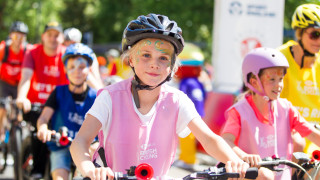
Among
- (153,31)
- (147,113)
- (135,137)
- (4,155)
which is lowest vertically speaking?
(4,155)

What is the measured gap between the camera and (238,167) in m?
3.03

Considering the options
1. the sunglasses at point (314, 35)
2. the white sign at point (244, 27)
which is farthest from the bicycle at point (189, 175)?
the white sign at point (244, 27)

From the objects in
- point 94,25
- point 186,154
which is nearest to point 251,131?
point 186,154

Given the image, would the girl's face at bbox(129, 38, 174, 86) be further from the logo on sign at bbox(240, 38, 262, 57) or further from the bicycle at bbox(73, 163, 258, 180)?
the logo on sign at bbox(240, 38, 262, 57)

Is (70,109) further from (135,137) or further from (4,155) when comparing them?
(4,155)

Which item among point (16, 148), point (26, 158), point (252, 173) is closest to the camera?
point (252, 173)

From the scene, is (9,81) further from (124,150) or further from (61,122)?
(124,150)

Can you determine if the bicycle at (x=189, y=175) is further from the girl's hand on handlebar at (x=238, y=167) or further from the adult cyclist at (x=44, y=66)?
the adult cyclist at (x=44, y=66)

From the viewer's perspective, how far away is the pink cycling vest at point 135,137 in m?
3.45

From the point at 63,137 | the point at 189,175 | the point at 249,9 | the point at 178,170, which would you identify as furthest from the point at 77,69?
the point at 249,9

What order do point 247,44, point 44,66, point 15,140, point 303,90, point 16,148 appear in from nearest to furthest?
point 303,90 → point 44,66 → point 16,148 → point 15,140 → point 247,44

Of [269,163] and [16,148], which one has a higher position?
[269,163]

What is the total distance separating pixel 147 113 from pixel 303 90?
189 centimetres

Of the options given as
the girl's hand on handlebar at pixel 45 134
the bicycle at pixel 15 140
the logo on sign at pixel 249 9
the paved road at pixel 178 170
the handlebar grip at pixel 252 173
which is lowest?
the paved road at pixel 178 170
